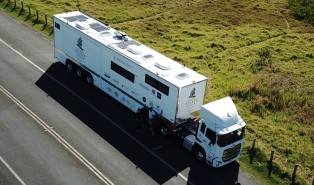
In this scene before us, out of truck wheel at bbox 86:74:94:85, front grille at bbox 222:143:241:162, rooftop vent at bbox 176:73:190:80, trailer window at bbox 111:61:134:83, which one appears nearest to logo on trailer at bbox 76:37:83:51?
truck wheel at bbox 86:74:94:85

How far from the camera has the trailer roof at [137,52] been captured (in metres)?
26.0

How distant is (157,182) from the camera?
2345 centimetres

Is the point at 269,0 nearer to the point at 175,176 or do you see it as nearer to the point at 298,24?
the point at 298,24

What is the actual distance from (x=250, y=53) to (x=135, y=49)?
600 inches

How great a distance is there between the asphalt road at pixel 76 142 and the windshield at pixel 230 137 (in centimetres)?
194

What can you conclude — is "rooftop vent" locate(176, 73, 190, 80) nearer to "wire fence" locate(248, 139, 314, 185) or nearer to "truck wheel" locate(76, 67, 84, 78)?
"wire fence" locate(248, 139, 314, 185)

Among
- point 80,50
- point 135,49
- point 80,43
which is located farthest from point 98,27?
point 135,49

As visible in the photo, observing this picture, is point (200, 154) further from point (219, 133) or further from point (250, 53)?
point (250, 53)

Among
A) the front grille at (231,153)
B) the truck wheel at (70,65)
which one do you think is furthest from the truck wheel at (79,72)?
the front grille at (231,153)

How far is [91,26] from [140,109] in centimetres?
783

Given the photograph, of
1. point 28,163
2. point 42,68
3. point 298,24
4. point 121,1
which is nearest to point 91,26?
point 42,68

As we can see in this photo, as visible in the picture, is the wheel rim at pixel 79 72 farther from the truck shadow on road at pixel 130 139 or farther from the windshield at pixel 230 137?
the windshield at pixel 230 137

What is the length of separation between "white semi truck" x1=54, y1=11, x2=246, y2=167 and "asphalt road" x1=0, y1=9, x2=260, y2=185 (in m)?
0.95

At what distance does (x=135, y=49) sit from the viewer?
2850 centimetres
